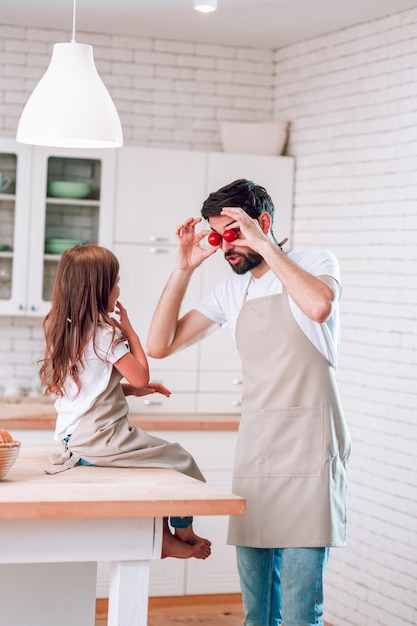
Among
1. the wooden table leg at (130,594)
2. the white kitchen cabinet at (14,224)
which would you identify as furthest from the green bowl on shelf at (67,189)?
the wooden table leg at (130,594)

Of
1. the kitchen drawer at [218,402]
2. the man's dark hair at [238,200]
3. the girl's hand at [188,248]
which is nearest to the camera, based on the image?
the man's dark hair at [238,200]

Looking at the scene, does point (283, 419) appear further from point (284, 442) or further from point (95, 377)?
point (95, 377)

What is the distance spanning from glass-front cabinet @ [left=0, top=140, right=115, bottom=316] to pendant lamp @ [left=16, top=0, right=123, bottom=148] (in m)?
1.98

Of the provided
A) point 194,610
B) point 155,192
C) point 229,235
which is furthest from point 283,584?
point 155,192

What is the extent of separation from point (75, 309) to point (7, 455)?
22.1 inches

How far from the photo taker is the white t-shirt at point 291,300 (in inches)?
116

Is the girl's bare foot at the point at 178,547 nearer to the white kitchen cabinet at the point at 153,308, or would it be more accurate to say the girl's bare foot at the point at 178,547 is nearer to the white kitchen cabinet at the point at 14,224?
the white kitchen cabinet at the point at 153,308

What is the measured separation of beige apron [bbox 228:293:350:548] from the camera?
9.61 feet

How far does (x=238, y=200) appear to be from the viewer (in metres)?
3.07

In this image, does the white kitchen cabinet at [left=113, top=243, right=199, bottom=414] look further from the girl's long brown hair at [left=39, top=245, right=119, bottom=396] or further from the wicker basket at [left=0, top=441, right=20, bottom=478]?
the wicker basket at [left=0, top=441, right=20, bottom=478]

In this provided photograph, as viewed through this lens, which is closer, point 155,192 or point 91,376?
point 91,376

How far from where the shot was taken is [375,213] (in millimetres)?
4641

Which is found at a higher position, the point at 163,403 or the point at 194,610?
the point at 163,403

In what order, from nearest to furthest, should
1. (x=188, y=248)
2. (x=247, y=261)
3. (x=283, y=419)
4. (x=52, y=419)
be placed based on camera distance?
(x=283, y=419), (x=247, y=261), (x=188, y=248), (x=52, y=419)
